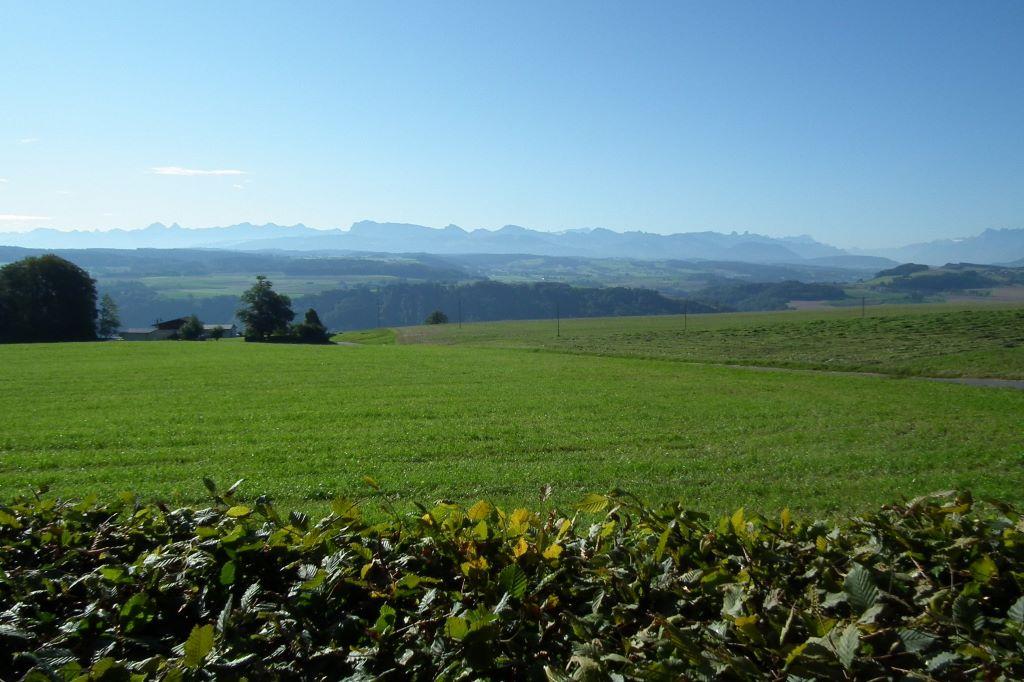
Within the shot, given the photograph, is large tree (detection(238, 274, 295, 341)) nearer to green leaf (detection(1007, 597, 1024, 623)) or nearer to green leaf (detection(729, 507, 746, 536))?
green leaf (detection(729, 507, 746, 536))

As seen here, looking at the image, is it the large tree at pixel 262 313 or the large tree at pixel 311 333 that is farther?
the large tree at pixel 262 313

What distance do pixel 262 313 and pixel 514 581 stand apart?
2913 inches

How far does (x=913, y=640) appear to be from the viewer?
1.47 m

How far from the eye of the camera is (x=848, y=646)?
141cm

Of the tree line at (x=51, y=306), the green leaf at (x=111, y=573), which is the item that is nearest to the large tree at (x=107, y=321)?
the tree line at (x=51, y=306)

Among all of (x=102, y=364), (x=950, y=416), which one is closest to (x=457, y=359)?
(x=102, y=364)

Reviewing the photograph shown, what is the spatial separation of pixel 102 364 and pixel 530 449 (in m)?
25.0

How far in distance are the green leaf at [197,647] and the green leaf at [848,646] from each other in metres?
1.37

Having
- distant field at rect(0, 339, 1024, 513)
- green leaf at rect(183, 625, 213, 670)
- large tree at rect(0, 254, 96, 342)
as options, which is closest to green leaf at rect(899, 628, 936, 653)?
green leaf at rect(183, 625, 213, 670)

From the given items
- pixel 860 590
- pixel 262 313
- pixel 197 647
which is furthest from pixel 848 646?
pixel 262 313

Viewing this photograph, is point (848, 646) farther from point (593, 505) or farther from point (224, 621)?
point (224, 621)

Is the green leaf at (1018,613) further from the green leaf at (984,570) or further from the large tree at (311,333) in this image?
the large tree at (311,333)

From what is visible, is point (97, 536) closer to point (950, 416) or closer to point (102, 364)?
point (950, 416)

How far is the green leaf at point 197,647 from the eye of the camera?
4.85ft
